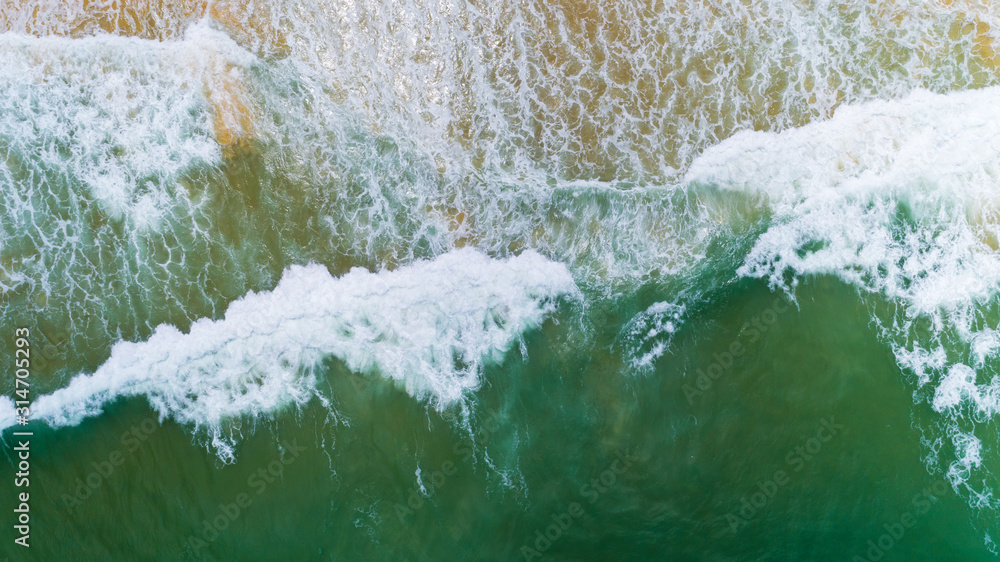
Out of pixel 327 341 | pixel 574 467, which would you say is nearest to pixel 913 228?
pixel 574 467

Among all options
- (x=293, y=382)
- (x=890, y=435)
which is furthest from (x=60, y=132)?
(x=890, y=435)

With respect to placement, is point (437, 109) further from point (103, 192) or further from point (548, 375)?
point (103, 192)

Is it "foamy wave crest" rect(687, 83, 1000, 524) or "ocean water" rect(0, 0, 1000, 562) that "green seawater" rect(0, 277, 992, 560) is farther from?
"foamy wave crest" rect(687, 83, 1000, 524)

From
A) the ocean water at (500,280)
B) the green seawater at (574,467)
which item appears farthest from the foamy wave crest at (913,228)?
the green seawater at (574,467)

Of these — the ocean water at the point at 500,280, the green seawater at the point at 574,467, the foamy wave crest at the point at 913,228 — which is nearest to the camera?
the green seawater at the point at 574,467

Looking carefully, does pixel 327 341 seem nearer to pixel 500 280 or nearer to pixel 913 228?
pixel 500 280

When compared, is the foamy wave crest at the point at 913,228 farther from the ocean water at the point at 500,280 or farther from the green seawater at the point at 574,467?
the green seawater at the point at 574,467
